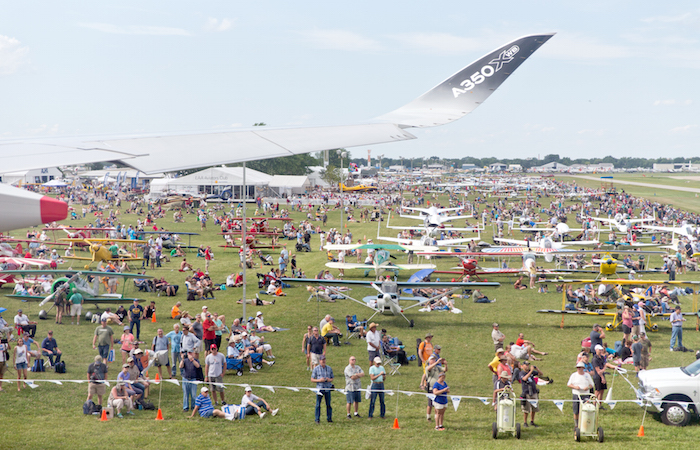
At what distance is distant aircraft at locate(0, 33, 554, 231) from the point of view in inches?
146

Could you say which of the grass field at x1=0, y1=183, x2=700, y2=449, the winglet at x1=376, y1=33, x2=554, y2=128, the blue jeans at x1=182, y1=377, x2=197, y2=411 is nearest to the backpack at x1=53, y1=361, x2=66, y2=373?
the grass field at x1=0, y1=183, x2=700, y2=449

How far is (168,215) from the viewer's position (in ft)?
184

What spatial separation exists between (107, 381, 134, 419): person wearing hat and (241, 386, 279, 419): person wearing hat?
2.25 metres

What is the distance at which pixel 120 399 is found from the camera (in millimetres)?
11766

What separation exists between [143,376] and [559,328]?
13191 millimetres

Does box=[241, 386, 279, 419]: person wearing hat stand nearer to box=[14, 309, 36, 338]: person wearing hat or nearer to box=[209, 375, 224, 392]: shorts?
box=[209, 375, 224, 392]: shorts

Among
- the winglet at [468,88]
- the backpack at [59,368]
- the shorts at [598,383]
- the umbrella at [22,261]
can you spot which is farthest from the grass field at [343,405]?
the winglet at [468,88]

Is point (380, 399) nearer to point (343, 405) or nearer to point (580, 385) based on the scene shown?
point (343, 405)

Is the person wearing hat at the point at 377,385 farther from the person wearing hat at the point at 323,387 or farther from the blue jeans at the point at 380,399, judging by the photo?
the person wearing hat at the point at 323,387

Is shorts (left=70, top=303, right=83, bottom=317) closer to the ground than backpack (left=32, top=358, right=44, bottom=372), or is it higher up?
higher up

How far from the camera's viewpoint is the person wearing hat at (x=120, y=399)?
461 inches

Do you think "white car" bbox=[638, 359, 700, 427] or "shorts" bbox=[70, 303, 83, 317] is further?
"shorts" bbox=[70, 303, 83, 317]

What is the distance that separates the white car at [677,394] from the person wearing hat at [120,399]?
10181 millimetres

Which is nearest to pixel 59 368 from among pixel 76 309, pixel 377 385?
pixel 76 309
